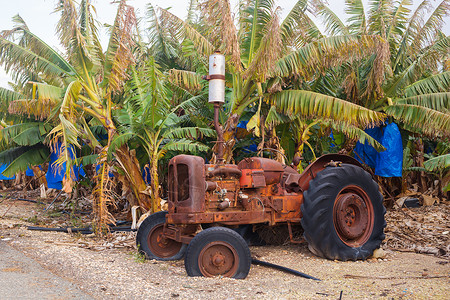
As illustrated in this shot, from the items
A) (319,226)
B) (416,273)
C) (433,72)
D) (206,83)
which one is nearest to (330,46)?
(206,83)

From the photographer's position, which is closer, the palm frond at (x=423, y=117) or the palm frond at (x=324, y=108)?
the palm frond at (x=324, y=108)

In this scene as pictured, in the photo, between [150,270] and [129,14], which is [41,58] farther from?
[150,270]

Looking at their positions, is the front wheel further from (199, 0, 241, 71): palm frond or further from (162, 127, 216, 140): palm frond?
(162, 127, 216, 140): palm frond

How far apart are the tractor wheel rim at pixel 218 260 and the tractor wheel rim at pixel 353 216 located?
192 cm

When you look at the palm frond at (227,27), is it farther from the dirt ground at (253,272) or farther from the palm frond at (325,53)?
the dirt ground at (253,272)

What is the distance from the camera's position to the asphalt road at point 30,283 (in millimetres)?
4562

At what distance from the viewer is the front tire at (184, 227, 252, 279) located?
5441 millimetres

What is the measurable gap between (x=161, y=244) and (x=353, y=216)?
300cm

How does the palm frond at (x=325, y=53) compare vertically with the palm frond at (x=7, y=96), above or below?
above

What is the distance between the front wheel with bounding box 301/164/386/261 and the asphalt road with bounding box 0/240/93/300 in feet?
11.1

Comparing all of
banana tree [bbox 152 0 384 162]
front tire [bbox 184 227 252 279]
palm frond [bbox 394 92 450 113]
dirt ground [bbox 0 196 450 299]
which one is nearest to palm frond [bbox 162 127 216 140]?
banana tree [bbox 152 0 384 162]

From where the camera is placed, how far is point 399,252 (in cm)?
748

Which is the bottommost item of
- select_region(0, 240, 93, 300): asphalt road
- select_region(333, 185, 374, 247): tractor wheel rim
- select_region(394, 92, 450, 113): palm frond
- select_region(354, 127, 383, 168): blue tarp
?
select_region(0, 240, 93, 300): asphalt road

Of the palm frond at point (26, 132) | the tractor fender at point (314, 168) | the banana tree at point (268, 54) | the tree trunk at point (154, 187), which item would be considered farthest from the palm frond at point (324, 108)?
the palm frond at point (26, 132)
